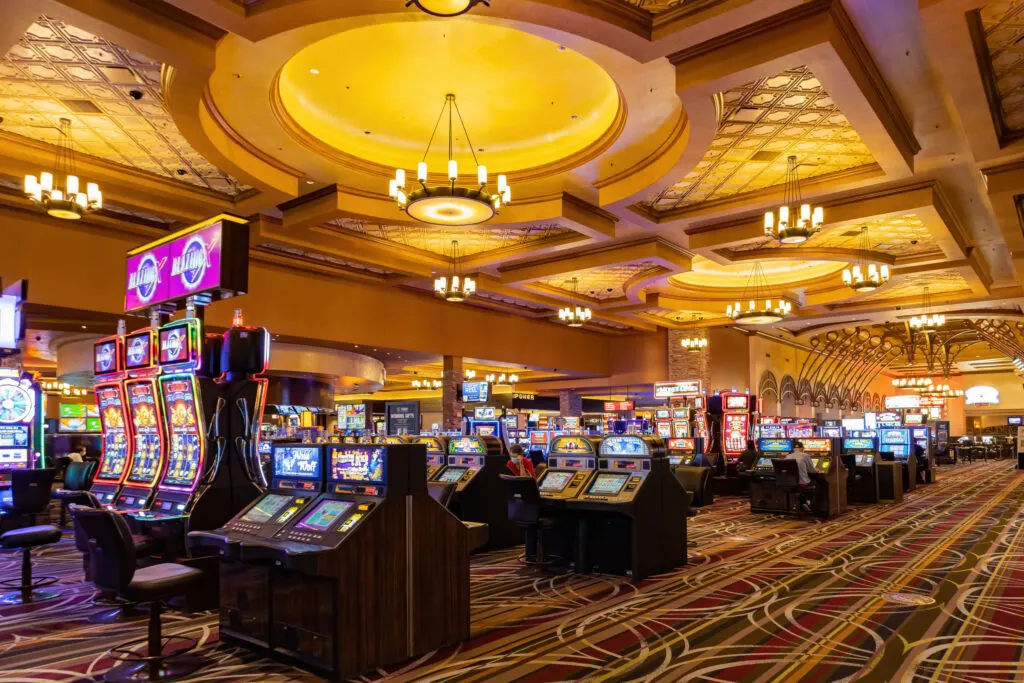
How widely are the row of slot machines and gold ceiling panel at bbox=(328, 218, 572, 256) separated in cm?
516

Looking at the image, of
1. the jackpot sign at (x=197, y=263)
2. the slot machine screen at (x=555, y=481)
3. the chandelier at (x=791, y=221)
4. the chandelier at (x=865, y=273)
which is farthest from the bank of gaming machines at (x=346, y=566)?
the chandelier at (x=865, y=273)

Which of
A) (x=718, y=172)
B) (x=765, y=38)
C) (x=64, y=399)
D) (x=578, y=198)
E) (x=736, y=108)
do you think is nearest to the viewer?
(x=765, y=38)

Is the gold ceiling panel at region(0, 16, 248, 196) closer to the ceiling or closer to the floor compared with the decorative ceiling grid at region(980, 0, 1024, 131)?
closer to the ceiling

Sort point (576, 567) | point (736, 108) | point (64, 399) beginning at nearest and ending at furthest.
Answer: point (576, 567) < point (736, 108) < point (64, 399)

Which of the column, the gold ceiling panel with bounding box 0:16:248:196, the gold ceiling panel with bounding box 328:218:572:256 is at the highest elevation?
the gold ceiling panel with bounding box 0:16:248:196

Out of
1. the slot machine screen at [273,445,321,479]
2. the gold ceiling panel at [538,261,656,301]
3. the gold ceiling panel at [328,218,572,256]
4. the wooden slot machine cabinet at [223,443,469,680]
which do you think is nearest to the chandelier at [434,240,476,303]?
the gold ceiling panel at [328,218,572,256]

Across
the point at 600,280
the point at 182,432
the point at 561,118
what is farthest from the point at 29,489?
the point at 600,280

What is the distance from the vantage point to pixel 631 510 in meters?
5.77

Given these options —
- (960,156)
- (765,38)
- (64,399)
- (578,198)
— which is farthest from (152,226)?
(64,399)

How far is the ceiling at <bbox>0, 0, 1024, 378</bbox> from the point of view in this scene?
5.56 meters

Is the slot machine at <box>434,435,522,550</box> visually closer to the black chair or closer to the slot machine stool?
the slot machine stool

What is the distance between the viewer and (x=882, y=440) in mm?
15406

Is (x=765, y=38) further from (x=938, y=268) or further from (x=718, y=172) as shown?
(x=938, y=268)

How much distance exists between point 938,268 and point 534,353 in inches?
363
